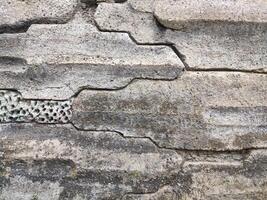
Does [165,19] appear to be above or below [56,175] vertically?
above

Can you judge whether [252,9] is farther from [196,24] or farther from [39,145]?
[39,145]

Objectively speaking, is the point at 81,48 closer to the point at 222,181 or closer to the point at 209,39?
the point at 209,39

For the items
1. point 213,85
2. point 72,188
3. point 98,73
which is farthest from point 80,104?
point 213,85

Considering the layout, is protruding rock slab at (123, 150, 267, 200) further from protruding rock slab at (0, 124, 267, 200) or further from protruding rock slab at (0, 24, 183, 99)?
protruding rock slab at (0, 24, 183, 99)

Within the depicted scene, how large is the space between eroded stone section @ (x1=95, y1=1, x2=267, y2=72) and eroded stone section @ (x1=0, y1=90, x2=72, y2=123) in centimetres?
22

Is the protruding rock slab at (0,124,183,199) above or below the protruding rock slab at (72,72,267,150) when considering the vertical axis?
below

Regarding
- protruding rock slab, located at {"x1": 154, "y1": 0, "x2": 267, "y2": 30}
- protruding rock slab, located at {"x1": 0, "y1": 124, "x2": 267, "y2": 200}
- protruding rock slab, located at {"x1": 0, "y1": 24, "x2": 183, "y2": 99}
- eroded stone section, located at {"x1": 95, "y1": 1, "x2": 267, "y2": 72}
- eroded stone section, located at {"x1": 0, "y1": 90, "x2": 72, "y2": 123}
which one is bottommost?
protruding rock slab, located at {"x1": 0, "y1": 124, "x2": 267, "y2": 200}

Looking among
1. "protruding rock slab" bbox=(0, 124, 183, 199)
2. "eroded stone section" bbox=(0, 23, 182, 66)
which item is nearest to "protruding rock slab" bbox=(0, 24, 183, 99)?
"eroded stone section" bbox=(0, 23, 182, 66)

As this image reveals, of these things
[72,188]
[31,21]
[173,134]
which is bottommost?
[72,188]

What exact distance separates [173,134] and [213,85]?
0.14 m

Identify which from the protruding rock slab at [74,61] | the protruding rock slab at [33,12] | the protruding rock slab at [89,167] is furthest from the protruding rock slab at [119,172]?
the protruding rock slab at [33,12]

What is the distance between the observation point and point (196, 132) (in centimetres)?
103

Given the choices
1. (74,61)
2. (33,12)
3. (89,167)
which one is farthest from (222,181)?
(33,12)

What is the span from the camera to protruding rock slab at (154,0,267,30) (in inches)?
40.4
